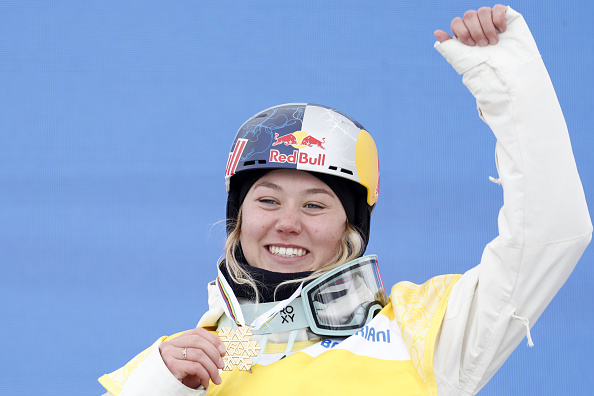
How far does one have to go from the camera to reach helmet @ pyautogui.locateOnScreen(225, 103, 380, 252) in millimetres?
2150

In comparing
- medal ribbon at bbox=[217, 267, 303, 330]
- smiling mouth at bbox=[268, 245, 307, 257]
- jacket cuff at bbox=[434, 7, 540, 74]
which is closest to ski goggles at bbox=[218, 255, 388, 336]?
medal ribbon at bbox=[217, 267, 303, 330]

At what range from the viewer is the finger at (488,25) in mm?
1727

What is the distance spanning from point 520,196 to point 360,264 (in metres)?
0.56

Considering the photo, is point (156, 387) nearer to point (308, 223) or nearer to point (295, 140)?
point (308, 223)

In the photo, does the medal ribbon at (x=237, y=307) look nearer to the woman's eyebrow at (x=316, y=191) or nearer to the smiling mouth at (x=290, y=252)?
the smiling mouth at (x=290, y=252)

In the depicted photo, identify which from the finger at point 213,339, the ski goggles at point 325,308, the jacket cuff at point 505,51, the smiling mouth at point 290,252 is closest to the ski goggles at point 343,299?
the ski goggles at point 325,308

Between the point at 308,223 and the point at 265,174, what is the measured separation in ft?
0.68

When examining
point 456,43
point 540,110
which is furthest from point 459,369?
point 456,43

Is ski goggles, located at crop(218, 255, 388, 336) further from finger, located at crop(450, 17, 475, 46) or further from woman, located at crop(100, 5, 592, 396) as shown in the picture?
finger, located at crop(450, 17, 475, 46)

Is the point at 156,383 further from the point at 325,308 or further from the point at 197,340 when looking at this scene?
the point at 325,308

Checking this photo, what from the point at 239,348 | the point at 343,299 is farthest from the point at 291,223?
the point at 239,348

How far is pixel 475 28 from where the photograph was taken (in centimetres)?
174

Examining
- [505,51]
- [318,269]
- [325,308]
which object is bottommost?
[325,308]

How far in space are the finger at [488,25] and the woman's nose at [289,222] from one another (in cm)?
68
